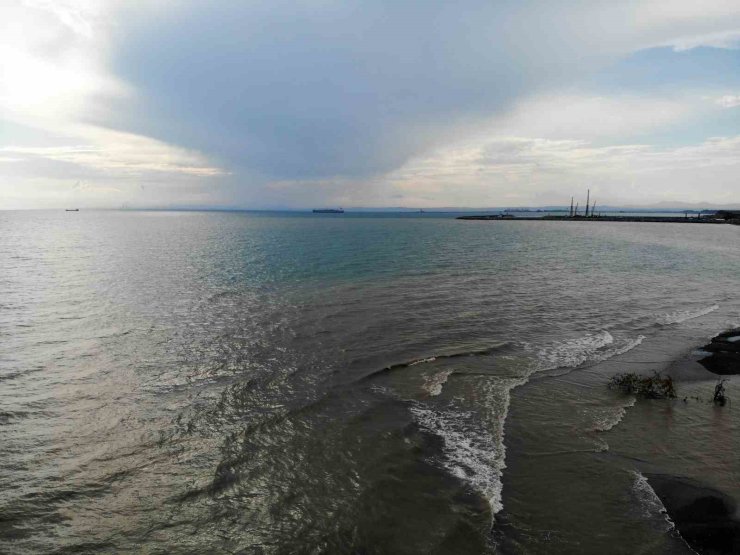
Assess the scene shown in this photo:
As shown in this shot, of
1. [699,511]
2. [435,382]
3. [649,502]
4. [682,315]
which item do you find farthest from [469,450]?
[682,315]

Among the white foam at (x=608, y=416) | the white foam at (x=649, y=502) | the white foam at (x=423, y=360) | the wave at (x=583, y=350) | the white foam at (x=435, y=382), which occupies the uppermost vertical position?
the white foam at (x=423, y=360)

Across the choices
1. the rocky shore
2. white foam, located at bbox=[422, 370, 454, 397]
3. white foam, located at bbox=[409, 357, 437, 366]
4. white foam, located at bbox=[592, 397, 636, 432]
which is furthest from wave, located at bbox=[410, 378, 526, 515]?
the rocky shore

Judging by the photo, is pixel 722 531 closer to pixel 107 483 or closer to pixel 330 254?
pixel 107 483

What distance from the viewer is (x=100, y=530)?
8.32 m

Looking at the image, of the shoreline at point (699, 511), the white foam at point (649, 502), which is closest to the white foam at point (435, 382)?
the white foam at point (649, 502)

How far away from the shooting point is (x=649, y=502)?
9008 millimetres

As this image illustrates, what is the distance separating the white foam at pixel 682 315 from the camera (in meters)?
24.8

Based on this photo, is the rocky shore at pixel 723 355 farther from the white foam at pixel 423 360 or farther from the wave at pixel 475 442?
the white foam at pixel 423 360

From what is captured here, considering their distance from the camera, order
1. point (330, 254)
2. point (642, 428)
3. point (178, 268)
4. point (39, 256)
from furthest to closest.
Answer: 1. point (330, 254)
2. point (39, 256)
3. point (178, 268)
4. point (642, 428)

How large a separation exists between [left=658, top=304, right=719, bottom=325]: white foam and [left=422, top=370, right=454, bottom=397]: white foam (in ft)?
56.7

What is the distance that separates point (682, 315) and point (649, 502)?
22.9 meters

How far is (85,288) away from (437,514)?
35567mm

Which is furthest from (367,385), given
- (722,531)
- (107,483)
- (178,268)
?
(178,268)

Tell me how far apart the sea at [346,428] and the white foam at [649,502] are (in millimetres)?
68
